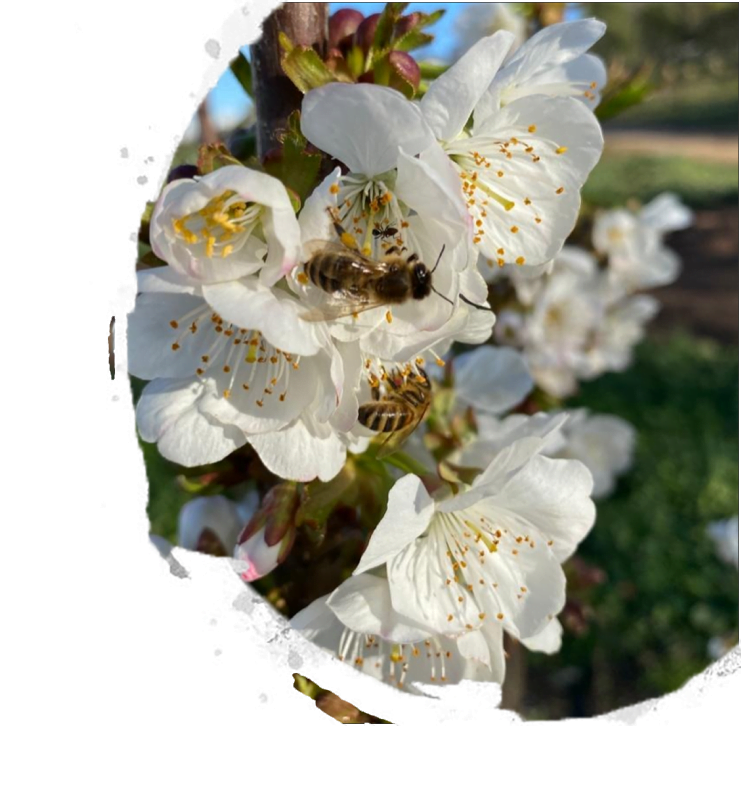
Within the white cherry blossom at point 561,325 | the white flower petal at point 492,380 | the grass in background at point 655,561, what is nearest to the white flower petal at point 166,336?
the white flower petal at point 492,380

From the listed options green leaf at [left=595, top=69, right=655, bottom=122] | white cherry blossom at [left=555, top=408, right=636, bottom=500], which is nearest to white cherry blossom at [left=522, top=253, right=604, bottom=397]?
white cherry blossom at [left=555, top=408, right=636, bottom=500]

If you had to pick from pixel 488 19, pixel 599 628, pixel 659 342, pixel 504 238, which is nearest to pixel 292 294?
pixel 504 238

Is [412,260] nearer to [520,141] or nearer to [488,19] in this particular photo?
[520,141]

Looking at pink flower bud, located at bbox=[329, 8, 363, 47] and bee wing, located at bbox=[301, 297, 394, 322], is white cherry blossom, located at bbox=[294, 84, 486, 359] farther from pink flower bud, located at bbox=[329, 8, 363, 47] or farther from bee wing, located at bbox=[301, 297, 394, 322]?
pink flower bud, located at bbox=[329, 8, 363, 47]

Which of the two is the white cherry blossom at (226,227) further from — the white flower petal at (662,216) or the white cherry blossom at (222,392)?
the white flower petal at (662,216)

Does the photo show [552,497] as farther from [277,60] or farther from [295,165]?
[277,60]
